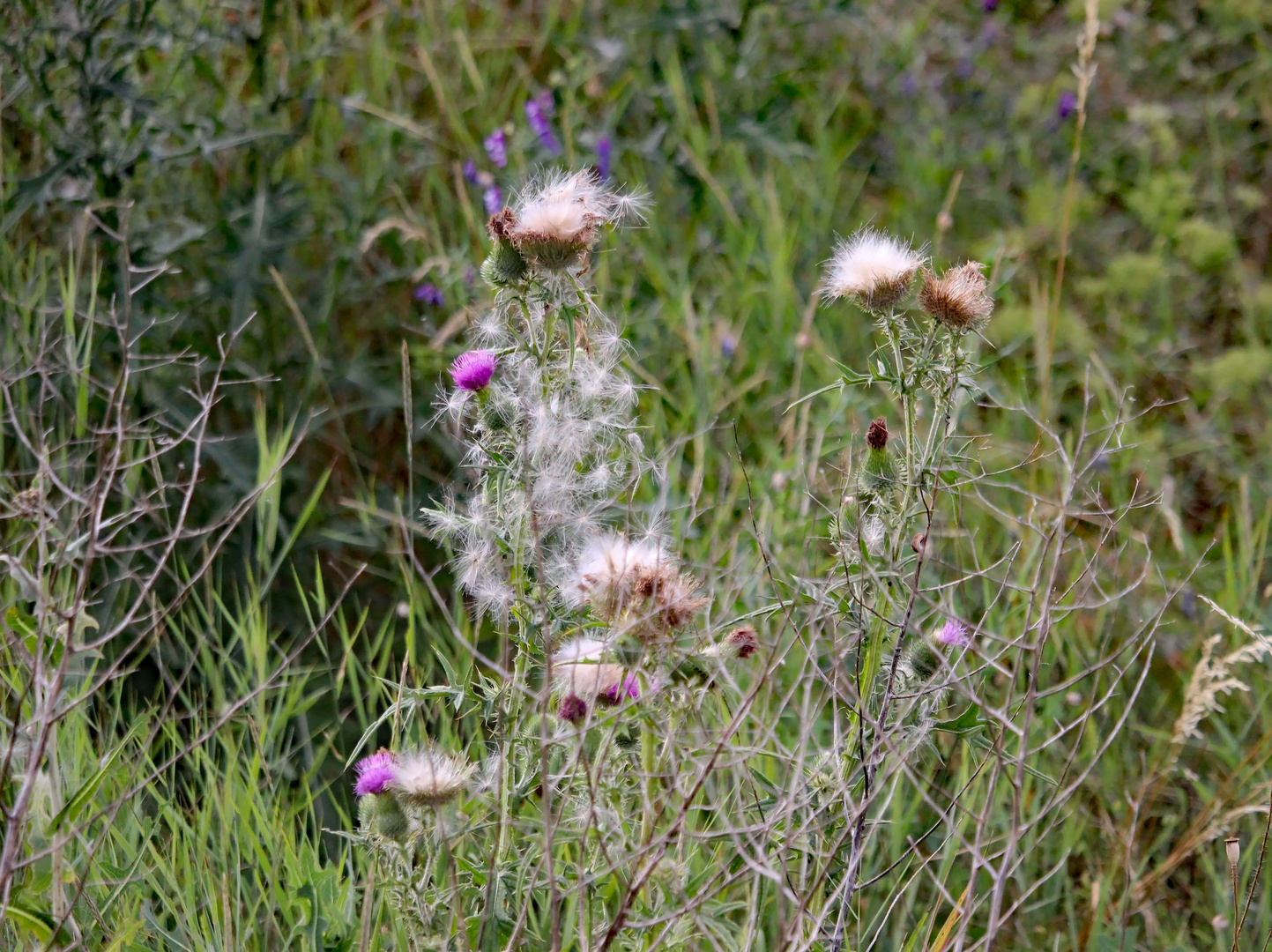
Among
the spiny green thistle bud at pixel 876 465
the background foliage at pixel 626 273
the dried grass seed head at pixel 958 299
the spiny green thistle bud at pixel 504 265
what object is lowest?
the background foliage at pixel 626 273

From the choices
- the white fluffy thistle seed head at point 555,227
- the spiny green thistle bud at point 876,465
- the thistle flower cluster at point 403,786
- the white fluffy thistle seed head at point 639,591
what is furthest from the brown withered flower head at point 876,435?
the thistle flower cluster at point 403,786

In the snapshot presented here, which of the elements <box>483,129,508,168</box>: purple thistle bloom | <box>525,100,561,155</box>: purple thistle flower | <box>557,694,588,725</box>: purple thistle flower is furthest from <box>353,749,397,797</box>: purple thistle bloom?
<box>525,100,561,155</box>: purple thistle flower

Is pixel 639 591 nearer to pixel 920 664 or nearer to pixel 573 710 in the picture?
pixel 573 710

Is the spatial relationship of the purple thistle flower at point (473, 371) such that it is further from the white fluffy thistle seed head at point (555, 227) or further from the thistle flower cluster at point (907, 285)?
the thistle flower cluster at point (907, 285)

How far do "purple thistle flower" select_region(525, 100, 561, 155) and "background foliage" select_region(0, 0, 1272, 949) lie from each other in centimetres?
5

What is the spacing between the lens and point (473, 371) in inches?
49.0

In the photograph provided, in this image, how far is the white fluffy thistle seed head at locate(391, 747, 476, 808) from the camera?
3.60 feet

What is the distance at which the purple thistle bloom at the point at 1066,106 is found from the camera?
350cm

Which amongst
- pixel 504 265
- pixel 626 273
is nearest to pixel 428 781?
pixel 504 265

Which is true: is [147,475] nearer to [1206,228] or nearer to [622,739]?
[622,739]

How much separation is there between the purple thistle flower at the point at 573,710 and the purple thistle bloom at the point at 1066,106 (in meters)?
3.03

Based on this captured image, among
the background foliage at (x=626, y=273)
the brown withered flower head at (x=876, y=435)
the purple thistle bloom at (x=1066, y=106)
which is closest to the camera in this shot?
the brown withered flower head at (x=876, y=435)

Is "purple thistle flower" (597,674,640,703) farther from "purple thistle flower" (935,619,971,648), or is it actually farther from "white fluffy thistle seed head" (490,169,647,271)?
"white fluffy thistle seed head" (490,169,647,271)

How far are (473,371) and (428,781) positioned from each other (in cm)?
45
